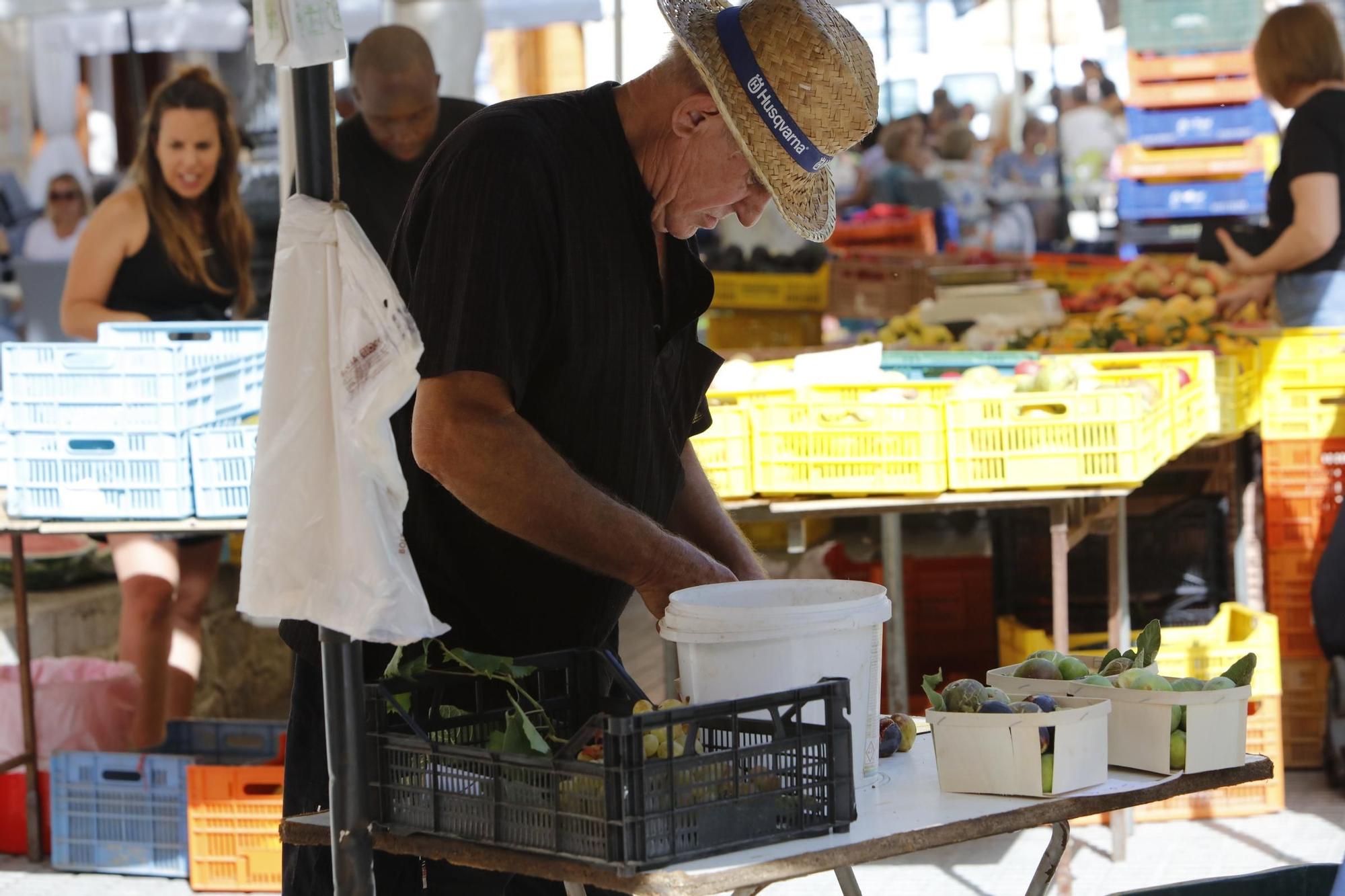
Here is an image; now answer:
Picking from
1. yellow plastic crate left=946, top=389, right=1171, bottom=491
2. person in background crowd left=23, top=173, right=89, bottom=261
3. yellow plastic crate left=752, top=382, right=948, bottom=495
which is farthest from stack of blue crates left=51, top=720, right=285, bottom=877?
person in background crowd left=23, top=173, right=89, bottom=261

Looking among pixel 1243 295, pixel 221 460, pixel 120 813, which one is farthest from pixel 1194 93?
pixel 120 813

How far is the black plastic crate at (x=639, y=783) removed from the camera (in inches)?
61.3

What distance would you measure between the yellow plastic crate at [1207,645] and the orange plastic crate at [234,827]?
2022 millimetres

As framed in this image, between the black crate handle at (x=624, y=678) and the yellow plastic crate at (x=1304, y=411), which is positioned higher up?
the yellow plastic crate at (x=1304, y=411)

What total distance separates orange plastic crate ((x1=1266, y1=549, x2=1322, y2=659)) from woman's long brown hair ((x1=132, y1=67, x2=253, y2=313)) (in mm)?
3295

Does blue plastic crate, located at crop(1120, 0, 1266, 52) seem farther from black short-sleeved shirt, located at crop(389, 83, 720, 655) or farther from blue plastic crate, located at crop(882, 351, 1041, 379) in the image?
black short-sleeved shirt, located at crop(389, 83, 720, 655)

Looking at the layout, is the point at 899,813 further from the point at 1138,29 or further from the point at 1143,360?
the point at 1138,29

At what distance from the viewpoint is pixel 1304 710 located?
194 inches

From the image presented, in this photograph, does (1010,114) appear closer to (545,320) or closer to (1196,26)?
(1196,26)

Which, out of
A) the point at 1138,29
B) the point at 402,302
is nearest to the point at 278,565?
the point at 402,302

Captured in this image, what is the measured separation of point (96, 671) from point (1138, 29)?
717 centimetres

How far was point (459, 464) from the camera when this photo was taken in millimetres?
1928

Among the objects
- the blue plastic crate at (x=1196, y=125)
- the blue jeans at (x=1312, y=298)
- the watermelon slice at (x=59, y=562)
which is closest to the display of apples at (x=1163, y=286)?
the blue jeans at (x=1312, y=298)

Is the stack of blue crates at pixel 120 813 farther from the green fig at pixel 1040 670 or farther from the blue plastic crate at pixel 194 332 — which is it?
the green fig at pixel 1040 670
